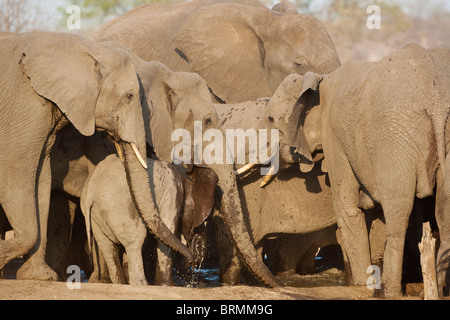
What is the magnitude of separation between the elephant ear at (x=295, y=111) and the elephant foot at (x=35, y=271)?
2087 mm

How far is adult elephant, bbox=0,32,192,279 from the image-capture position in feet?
23.5

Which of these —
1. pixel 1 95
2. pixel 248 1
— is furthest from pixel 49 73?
pixel 248 1

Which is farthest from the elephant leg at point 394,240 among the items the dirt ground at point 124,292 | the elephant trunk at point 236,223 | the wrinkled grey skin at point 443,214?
the elephant trunk at point 236,223

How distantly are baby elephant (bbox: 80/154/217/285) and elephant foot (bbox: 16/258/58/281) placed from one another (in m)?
0.36

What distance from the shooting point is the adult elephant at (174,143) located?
7.82m

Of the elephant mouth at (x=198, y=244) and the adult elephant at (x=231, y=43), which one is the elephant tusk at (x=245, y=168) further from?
the adult elephant at (x=231, y=43)

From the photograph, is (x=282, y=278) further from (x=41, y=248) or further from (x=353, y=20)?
(x=353, y=20)

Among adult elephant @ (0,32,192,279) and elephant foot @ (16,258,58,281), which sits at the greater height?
adult elephant @ (0,32,192,279)

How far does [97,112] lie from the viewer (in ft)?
24.0

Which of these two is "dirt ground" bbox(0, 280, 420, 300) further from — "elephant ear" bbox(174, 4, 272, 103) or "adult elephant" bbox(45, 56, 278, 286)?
"elephant ear" bbox(174, 4, 272, 103)

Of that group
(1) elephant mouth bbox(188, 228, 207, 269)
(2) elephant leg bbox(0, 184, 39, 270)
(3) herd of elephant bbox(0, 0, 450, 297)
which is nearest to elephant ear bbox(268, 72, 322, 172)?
(3) herd of elephant bbox(0, 0, 450, 297)

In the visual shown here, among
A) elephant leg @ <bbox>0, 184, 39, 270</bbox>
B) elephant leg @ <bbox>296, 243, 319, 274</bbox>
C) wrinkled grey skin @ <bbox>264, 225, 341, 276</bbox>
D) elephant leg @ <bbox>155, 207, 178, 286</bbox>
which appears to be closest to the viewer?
elephant leg @ <bbox>0, 184, 39, 270</bbox>
